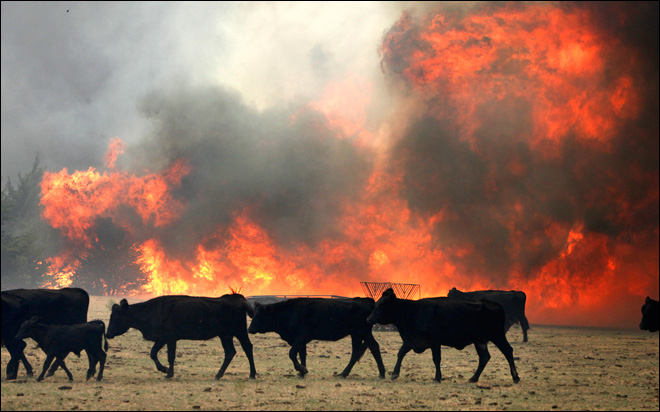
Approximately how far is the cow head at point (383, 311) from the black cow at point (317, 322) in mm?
1060

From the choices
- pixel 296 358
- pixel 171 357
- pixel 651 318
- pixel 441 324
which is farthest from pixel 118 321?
pixel 651 318

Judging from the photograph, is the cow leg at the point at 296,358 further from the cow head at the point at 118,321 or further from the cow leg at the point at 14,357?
the cow leg at the point at 14,357

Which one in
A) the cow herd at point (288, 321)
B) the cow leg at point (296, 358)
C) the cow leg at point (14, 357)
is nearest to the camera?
the cow leg at point (14, 357)

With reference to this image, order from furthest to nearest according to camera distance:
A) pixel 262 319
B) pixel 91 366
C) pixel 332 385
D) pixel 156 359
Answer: pixel 262 319, pixel 156 359, pixel 91 366, pixel 332 385

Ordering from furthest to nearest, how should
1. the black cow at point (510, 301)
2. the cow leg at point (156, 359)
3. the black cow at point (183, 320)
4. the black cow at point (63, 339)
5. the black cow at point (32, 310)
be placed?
the black cow at point (510, 301), the black cow at point (183, 320), the cow leg at point (156, 359), the black cow at point (32, 310), the black cow at point (63, 339)

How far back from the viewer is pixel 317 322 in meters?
25.1

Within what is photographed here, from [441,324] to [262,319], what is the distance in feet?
21.6

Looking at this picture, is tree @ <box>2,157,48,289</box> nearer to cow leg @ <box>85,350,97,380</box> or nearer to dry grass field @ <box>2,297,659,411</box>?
dry grass field @ <box>2,297,659,411</box>

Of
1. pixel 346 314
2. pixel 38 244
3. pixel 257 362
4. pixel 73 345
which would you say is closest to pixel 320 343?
pixel 257 362

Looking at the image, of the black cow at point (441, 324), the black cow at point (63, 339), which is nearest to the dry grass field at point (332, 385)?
the black cow at point (63, 339)

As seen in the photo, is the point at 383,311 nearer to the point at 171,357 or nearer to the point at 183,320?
the point at 183,320

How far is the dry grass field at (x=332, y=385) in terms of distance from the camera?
1833cm

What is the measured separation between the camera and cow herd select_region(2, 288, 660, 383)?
78.4 ft

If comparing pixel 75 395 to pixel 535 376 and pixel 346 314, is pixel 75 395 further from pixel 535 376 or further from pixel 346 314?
pixel 535 376
